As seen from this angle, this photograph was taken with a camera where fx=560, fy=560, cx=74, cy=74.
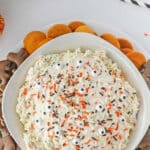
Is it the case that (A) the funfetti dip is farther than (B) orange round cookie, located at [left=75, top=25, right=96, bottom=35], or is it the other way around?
(B) orange round cookie, located at [left=75, top=25, right=96, bottom=35]

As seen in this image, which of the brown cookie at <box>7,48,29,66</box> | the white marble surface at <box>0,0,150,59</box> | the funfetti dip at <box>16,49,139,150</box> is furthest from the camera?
the white marble surface at <box>0,0,150,59</box>

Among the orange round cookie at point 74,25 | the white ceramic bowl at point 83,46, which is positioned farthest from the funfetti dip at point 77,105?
the orange round cookie at point 74,25

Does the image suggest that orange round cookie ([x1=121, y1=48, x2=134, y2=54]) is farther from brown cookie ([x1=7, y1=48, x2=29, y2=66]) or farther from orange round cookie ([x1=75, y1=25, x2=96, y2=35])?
brown cookie ([x1=7, y1=48, x2=29, y2=66])

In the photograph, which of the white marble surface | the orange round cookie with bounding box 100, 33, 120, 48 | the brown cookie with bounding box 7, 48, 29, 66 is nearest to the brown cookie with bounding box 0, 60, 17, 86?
the brown cookie with bounding box 7, 48, 29, 66

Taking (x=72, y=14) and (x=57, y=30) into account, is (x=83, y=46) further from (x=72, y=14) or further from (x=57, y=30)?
(x=72, y=14)

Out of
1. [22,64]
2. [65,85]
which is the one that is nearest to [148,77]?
[65,85]

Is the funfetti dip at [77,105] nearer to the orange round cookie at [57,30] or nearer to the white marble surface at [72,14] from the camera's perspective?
the orange round cookie at [57,30]

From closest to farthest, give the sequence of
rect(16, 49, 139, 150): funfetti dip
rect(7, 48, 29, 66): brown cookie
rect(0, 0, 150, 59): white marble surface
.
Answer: rect(16, 49, 139, 150): funfetti dip < rect(7, 48, 29, 66): brown cookie < rect(0, 0, 150, 59): white marble surface

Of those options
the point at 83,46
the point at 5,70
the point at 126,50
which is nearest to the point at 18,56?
the point at 5,70
